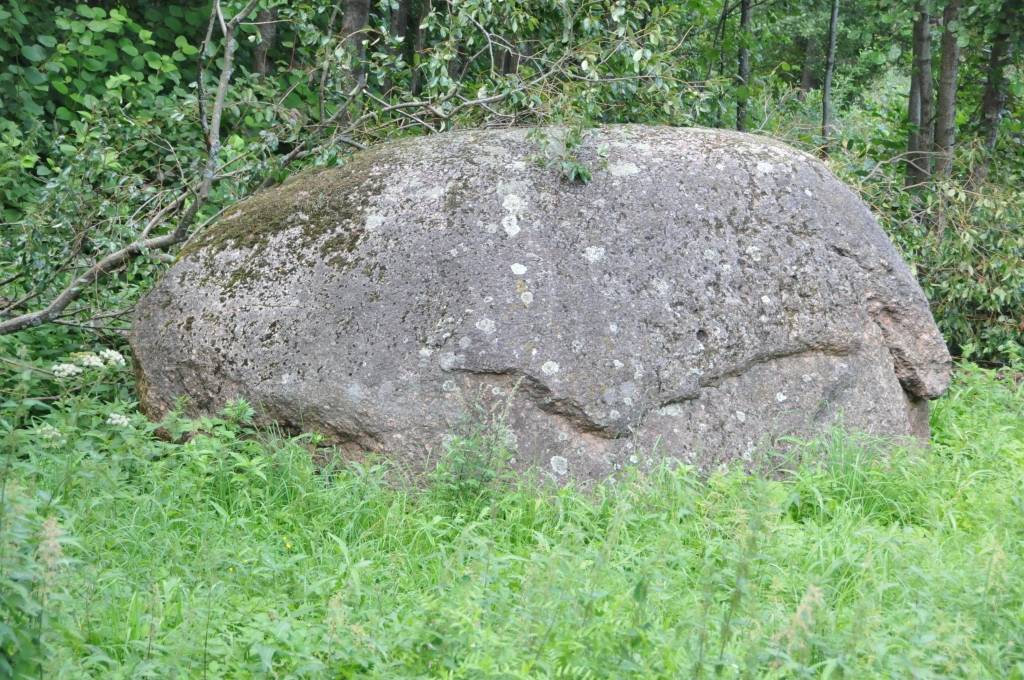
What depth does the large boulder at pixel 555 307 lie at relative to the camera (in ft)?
15.4

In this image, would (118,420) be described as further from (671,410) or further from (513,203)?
(671,410)

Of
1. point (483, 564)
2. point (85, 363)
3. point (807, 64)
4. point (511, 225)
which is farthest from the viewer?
point (807, 64)

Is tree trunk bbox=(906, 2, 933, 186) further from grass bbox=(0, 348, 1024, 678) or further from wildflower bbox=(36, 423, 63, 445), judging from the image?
wildflower bbox=(36, 423, 63, 445)

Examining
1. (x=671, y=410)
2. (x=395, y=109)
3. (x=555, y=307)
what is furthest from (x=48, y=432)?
(x=395, y=109)

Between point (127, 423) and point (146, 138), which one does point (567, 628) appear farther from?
point (146, 138)

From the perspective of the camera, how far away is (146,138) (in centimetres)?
682

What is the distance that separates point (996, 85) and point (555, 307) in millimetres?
6127

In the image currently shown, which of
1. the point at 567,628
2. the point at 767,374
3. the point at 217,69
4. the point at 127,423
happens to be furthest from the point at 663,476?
the point at 217,69

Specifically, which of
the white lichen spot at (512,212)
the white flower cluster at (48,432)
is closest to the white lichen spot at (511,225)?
the white lichen spot at (512,212)

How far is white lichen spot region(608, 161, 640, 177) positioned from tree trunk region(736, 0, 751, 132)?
5415 mm

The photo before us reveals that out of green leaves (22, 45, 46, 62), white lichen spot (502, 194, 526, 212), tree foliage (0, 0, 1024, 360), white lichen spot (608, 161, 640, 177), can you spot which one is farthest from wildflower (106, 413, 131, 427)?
green leaves (22, 45, 46, 62)

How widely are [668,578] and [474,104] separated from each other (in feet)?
11.0

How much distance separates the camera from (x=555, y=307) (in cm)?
482

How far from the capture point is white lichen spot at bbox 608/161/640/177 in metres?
5.20
